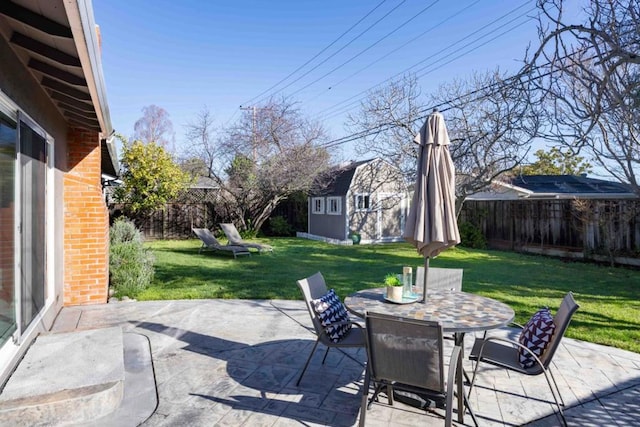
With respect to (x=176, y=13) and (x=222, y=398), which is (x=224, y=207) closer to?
(x=176, y=13)

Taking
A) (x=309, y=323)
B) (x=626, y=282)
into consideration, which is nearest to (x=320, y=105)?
(x=626, y=282)

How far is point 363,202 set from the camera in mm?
19203

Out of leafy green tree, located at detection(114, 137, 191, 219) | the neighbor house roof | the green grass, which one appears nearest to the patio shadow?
the green grass

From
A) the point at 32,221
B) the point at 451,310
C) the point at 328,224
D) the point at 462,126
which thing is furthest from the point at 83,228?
the point at 328,224

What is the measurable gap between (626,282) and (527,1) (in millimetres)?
6599

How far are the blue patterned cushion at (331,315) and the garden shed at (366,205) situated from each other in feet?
46.8

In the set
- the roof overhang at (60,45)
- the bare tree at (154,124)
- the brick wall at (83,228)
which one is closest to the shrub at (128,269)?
the brick wall at (83,228)

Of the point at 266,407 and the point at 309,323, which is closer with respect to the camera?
Answer: the point at 266,407

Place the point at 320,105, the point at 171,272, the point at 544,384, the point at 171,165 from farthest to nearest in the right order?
the point at 320,105, the point at 171,165, the point at 171,272, the point at 544,384

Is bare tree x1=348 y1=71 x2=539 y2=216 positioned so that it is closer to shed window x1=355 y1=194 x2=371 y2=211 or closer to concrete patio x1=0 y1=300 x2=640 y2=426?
shed window x1=355 y1=194 x2=371 y2=211

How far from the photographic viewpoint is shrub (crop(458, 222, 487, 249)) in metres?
16.5

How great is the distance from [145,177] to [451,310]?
614 inches

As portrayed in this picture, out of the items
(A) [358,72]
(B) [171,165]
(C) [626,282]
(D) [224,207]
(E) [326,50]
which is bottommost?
(C) [626,282]

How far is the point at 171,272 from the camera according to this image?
10.1 metres
